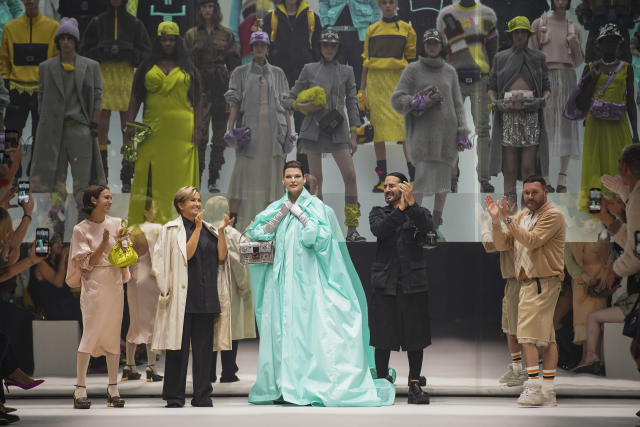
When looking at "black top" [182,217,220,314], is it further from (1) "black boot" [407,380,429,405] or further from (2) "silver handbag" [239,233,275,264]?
(1) "black boot" [407,380,429,405]

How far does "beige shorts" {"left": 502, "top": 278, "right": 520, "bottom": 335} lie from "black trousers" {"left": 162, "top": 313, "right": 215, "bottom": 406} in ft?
8.07

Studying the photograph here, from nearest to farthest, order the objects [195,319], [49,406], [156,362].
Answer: [195,319] < [49,406] < [156,362]

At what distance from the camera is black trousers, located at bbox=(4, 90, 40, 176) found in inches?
317

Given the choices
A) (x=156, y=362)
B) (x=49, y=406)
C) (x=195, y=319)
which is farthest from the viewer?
(x=156, y=362)

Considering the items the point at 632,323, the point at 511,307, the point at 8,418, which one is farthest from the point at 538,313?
the point at 8,418

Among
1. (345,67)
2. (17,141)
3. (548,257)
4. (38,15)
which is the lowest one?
(548,257)

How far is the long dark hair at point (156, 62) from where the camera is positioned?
799 centimetres

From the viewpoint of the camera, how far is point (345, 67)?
7.98m

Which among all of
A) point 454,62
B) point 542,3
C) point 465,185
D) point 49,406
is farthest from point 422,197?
point 49,406

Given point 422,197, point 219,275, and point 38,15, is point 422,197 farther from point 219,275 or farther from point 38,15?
point 38,15

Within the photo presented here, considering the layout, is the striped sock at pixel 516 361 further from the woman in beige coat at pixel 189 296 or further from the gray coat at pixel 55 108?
the gray coat at pixel 55 108

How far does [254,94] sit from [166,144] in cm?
89

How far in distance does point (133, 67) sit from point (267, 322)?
9.13 feet

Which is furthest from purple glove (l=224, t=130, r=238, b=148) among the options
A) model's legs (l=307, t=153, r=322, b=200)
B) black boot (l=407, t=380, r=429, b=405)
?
black boot (l=407, t=380, r=429, b=405)
